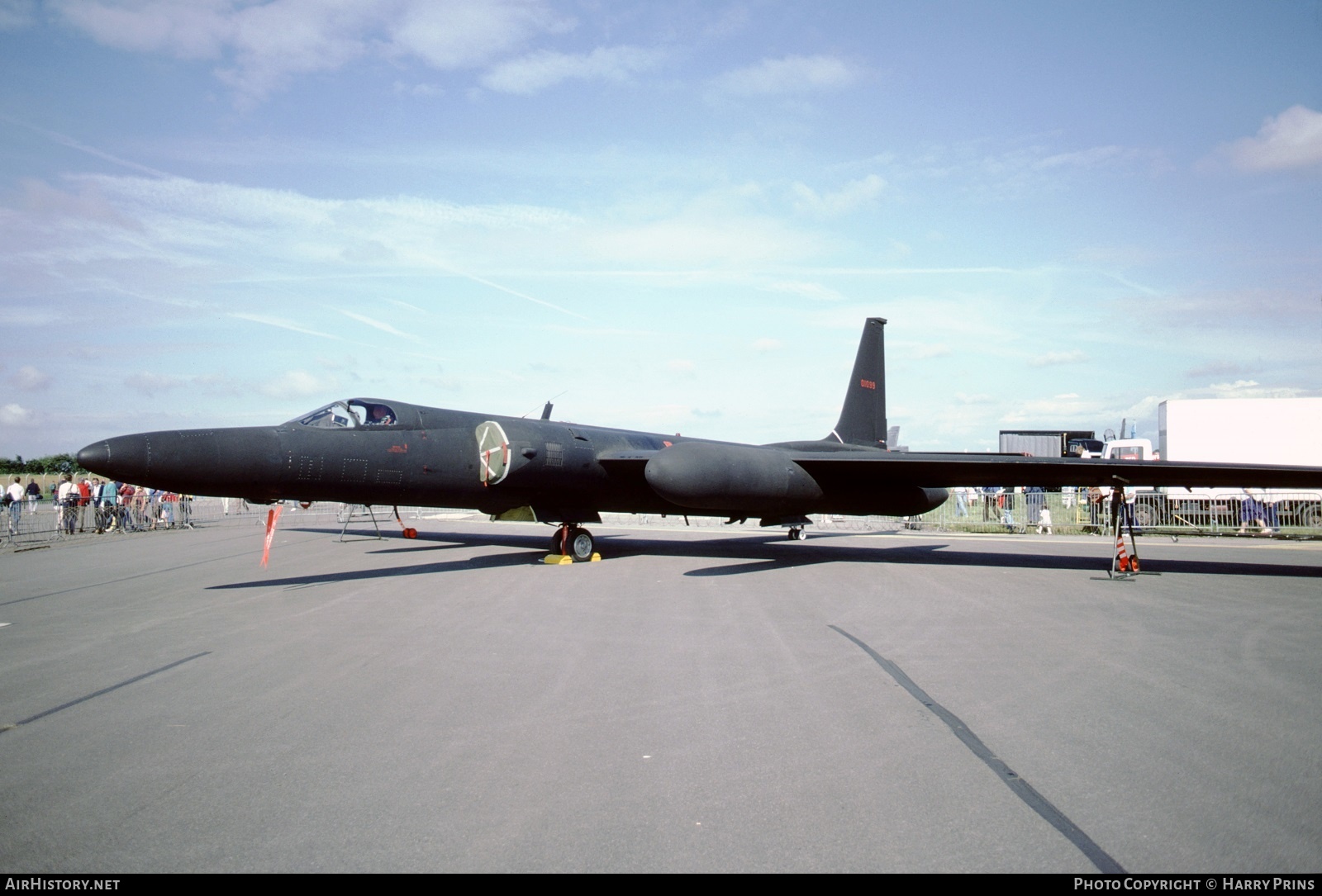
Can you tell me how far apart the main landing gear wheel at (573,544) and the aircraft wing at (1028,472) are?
409 cm

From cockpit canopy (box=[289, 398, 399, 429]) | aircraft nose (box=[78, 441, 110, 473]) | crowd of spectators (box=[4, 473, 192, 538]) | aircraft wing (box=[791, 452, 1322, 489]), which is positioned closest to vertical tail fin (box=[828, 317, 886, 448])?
aircraft wing (box=[791, 452, 1322, 489])

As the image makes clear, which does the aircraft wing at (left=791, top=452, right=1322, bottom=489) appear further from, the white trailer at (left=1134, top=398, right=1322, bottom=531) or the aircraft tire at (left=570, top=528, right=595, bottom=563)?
the white trailer at (left=1134, top=398, right=1322, bottom=531)

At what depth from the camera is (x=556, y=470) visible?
14328 mm

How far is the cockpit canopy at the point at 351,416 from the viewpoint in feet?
38.1

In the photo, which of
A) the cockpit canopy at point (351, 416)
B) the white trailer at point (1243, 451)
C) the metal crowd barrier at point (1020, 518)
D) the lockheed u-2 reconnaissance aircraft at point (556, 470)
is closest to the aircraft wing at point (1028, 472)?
the lockheed u-2 reconnaissance aircraft at point (556, 470)

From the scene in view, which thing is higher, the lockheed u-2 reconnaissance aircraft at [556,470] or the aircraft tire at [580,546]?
the lockheed u-2 reconnaissance aircraft at [556,470]

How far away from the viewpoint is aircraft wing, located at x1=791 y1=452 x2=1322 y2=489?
490 inches

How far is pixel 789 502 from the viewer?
14.2 m

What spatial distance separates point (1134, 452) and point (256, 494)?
31295 millimetres

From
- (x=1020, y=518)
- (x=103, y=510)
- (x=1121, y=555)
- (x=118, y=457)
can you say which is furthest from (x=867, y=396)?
(x=103, y=510)

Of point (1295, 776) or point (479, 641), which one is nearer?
point (1295, 776)

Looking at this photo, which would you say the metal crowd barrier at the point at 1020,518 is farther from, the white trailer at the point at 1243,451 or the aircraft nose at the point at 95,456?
the aircraft nose at the point at 95,456
